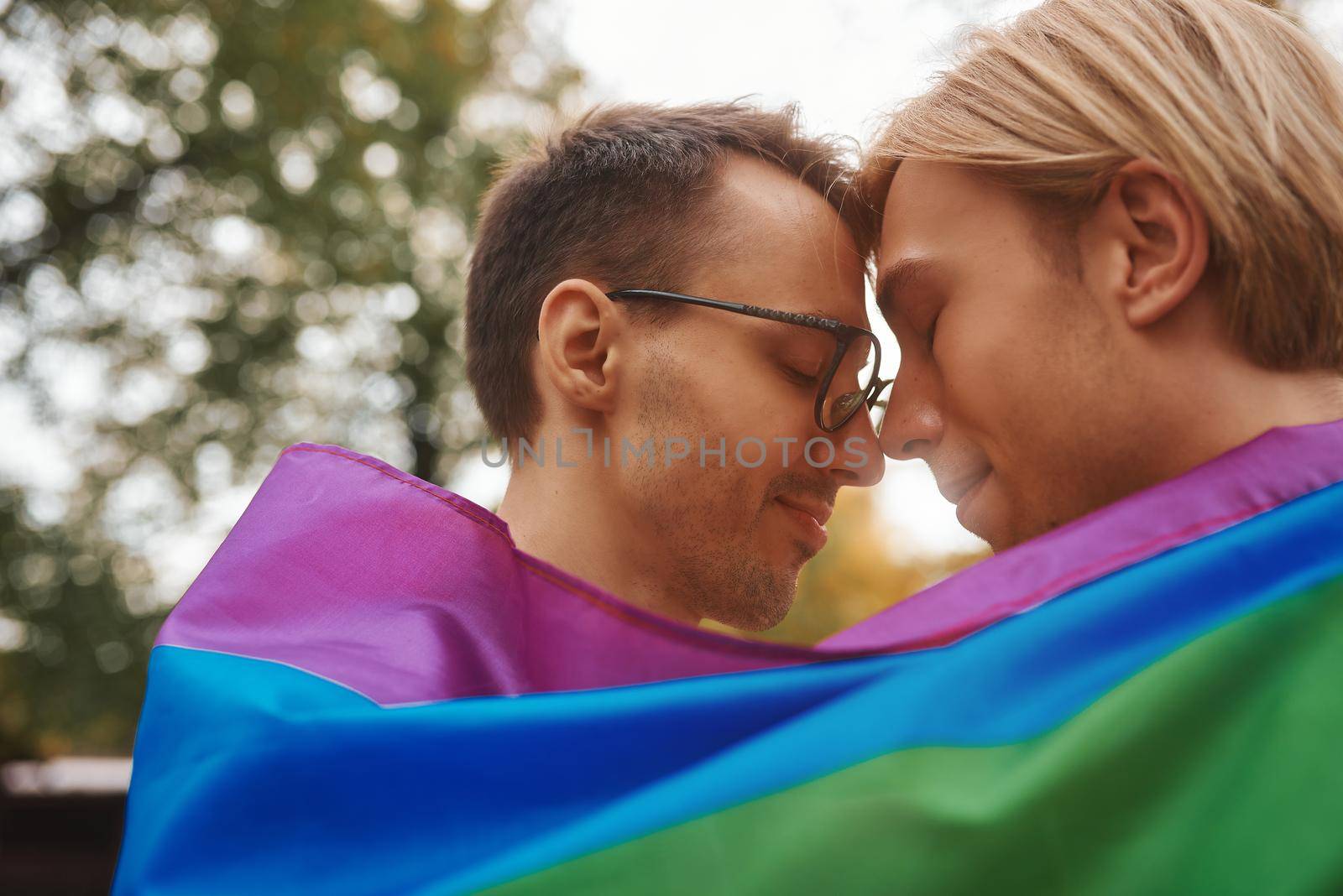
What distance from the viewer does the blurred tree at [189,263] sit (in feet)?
38.4

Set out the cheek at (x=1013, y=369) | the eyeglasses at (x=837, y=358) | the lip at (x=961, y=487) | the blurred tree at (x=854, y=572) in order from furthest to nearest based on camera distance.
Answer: the blurred tree at (x=854, y=572)
the eyeglasses at (x=837, y=358)
the lip at (x=961, y=487)
the cheek at (x=1013, y=369)

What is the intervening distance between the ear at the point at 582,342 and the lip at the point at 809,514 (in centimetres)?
43

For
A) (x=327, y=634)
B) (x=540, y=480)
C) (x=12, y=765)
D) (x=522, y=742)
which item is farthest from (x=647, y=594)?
(x=12, y=765)

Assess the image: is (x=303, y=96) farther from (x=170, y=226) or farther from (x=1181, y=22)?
(x=1181, y=22)

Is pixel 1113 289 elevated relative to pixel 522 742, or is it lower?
elevated

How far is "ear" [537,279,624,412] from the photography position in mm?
2414

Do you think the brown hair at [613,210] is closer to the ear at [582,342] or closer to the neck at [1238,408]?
the ear at [582,342]

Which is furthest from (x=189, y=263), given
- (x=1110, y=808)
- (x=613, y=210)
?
(x=1110, y=808)

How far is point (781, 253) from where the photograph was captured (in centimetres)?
243

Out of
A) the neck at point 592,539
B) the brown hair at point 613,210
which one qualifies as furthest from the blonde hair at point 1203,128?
the neck at point 592,539

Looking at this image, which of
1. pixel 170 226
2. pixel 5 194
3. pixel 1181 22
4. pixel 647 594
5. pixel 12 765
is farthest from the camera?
pixel 170 226

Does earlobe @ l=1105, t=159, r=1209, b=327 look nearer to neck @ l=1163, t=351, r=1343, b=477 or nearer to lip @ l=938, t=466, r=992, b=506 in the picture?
neck @ l=1163, t=351, r=1343, b=477

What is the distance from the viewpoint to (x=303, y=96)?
40.3 feet

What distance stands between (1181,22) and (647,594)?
4.81ft
